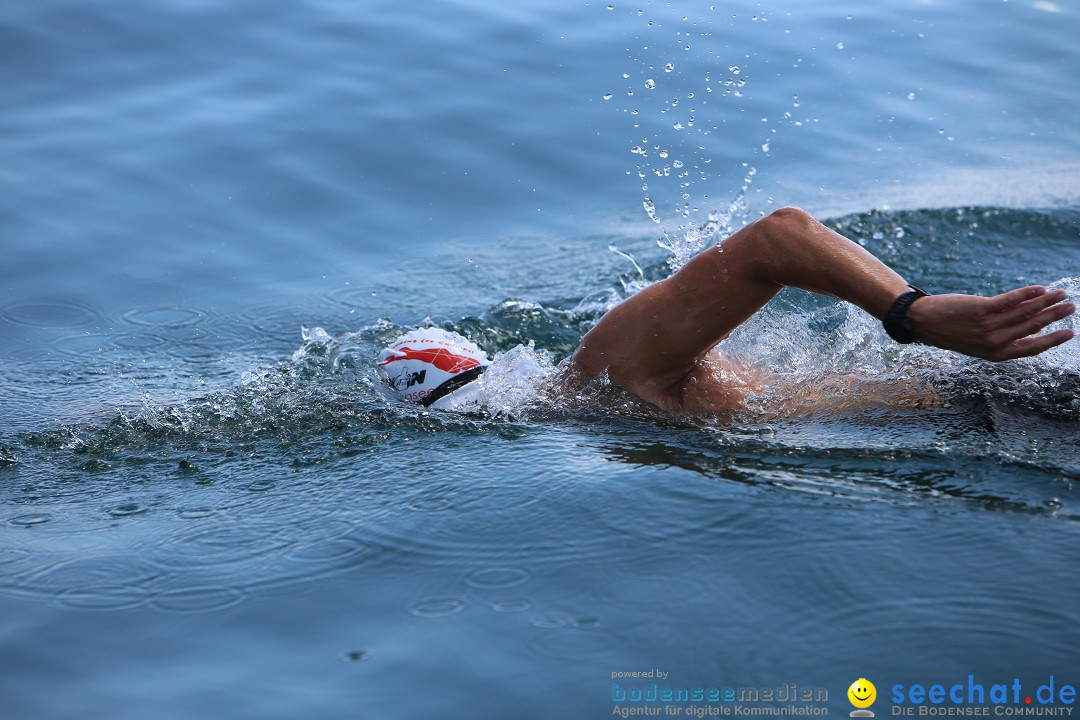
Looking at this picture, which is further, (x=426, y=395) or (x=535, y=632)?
(x=426, y=395)

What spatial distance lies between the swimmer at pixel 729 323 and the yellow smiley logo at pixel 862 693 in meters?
1.40

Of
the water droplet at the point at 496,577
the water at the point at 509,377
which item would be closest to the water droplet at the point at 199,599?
the water at the point at 509,377

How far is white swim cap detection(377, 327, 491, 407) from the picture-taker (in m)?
5.07

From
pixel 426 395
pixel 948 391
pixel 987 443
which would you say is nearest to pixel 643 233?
pixel 426 395

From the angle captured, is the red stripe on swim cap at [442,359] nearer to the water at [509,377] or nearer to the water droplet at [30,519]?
the water at [509,377]

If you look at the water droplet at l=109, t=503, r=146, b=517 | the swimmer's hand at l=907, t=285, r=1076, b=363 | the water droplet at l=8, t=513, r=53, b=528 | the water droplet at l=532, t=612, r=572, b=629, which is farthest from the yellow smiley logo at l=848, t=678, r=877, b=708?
the water droplet at l=8, t=513, r=53, b=528

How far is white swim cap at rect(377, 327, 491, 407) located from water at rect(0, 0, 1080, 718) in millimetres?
188

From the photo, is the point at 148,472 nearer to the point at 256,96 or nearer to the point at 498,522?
the point at 498,522

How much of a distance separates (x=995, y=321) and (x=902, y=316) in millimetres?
294

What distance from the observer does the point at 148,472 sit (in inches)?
180

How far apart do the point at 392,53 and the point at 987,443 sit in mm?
7899

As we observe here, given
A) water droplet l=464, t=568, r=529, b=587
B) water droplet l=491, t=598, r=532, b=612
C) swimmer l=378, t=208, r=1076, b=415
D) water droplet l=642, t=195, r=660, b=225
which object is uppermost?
water droplet l=642, t=195, r=660, b=225

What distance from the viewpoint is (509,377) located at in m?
5.06

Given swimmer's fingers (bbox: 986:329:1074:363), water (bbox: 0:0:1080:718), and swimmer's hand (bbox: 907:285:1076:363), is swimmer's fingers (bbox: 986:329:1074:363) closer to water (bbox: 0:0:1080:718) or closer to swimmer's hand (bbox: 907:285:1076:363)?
swimmer's hand (bbox: 907:285:1076:363)
